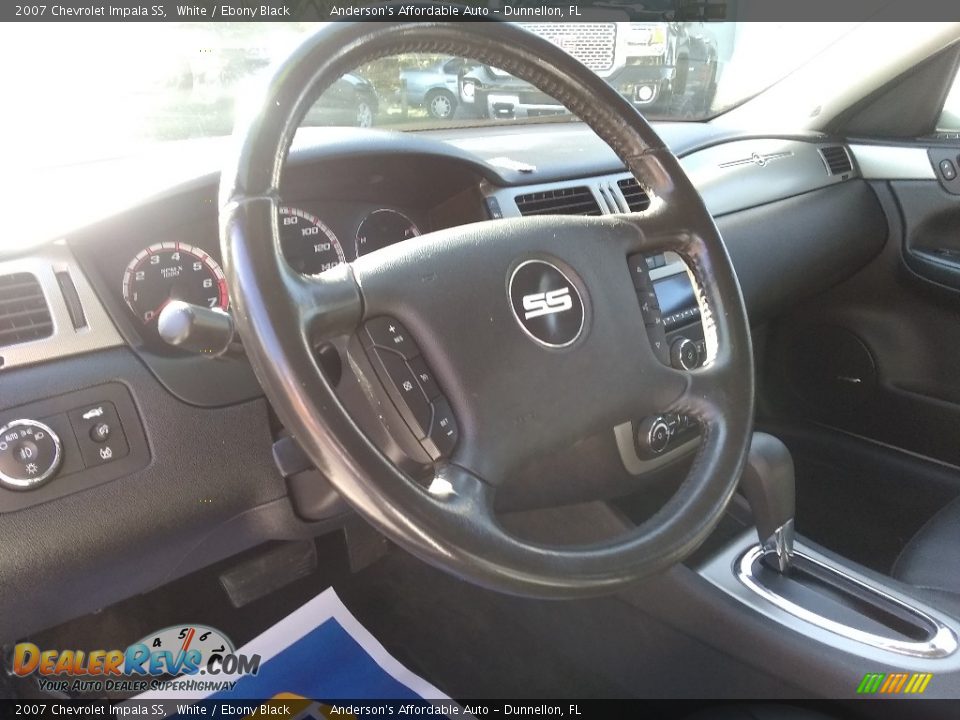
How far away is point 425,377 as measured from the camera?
2.74ft

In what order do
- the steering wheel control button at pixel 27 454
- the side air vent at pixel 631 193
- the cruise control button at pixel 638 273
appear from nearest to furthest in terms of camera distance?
the steering wheel control button at pixel 27 454, the cruise control button at pixel 638 273, the side air vent at pixel 631 193

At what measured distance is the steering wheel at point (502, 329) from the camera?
0.69 meters

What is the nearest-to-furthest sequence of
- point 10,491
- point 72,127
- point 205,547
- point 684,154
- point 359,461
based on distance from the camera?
point 359,461 → point 10,491 → point 205,547 → point 72,127 → point 684,154

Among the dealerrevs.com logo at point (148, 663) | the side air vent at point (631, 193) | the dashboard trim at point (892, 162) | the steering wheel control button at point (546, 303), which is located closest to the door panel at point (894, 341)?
the dashboard trim at point (892, 162)

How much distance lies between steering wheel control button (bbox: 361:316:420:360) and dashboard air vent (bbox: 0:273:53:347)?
415mm

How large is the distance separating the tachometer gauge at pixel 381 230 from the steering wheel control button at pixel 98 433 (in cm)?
41

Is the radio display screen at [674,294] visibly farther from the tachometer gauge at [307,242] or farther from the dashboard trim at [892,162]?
the dashboard trim at [892,162]

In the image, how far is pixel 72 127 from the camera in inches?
51.7

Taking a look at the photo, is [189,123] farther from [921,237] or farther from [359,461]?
[921,237]

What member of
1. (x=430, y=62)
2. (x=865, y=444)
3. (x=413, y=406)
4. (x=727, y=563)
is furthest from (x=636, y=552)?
(x=865, y=444)

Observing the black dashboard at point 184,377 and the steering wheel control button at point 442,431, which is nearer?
the steering wheel control button at point 442,431

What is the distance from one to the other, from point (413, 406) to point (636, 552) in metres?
0.26

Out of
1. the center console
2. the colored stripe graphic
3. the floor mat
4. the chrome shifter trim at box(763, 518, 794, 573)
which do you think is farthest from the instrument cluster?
the colored stripe graphic

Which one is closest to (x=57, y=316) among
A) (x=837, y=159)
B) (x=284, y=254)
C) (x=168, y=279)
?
(x=168, y=279)
